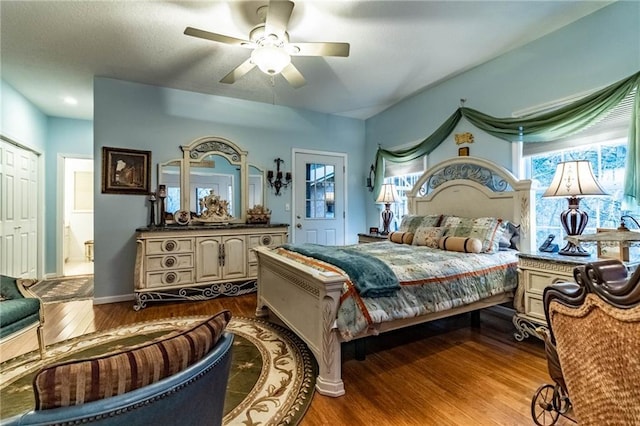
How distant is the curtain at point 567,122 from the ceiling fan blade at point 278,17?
249cm

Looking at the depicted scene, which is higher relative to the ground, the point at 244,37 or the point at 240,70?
the point at 244,37

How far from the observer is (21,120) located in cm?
429

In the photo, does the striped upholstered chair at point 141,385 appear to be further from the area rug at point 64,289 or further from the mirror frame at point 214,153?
the area rug at point 64,289

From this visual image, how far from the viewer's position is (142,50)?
3.13 meters

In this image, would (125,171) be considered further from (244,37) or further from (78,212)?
(78,212)

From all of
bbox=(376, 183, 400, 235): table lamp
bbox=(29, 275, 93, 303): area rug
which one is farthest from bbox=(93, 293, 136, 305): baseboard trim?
bbox=(376, 183, 400, 235): table lamp

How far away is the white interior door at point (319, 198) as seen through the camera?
5.07 metres

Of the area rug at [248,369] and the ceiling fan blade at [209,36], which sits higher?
the ceiling fan blade at [209,36]

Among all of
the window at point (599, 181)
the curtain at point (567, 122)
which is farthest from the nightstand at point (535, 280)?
the curtain at point (567, 122)

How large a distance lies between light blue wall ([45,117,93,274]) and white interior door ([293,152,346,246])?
3.85 meters

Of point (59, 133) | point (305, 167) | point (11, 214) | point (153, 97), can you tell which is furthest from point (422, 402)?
point (59, 133)

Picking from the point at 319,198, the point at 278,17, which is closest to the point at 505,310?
the point at 319,198

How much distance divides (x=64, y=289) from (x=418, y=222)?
5.20m

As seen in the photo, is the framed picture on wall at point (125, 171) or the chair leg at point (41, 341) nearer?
the chair leg at point (41, 341)
